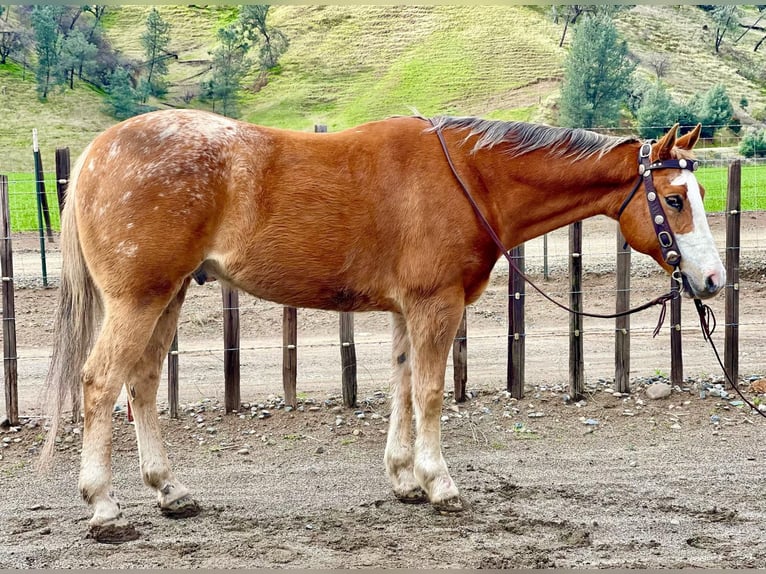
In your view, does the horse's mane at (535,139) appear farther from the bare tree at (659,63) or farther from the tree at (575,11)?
the tree at (575,11)

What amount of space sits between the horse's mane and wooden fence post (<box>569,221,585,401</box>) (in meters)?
2.13

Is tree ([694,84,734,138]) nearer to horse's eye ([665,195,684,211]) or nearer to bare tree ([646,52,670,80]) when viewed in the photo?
bare tree ([646,52,670,80])

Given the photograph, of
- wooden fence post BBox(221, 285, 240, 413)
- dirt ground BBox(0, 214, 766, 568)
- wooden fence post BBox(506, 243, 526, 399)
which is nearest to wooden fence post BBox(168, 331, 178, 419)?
dirt ground BBox(0, 214, 766, 568)

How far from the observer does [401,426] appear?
199 inches

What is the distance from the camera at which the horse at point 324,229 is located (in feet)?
14.1

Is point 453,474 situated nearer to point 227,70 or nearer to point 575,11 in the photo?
point 227,70

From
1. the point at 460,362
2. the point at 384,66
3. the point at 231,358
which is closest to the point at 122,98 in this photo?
the point at 384,66

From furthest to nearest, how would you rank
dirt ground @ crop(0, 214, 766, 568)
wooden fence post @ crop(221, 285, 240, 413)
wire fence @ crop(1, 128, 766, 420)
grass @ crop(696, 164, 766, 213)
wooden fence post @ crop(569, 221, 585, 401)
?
1. grass @ crop(696, 164, 766, 213)
2. wire fence @ crop(1, 128, 766, 420)
3. wooden fence post @ crop(569, 221, 585, 401)
4. wooden fence post @ crop(221, 285, 240, 413)
5. dirt ground @ crop(0, 214, 766, 568)

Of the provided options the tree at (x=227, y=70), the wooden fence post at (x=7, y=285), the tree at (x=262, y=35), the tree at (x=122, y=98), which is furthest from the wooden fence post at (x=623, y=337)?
the tree at (x=262, y=35)

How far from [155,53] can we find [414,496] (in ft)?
121

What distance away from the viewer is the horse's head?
178 inches

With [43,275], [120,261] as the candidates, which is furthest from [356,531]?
[43,275]

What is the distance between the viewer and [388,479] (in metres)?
5.20

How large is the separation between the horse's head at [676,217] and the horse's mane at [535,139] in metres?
0.30
